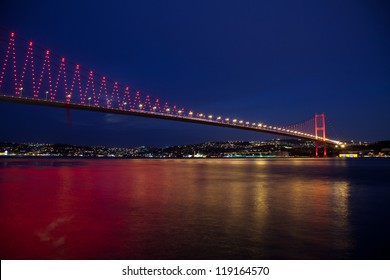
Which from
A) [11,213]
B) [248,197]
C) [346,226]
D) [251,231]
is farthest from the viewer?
[248,197]

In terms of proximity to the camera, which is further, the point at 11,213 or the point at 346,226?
the point at 11,213

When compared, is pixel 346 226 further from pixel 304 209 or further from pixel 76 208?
pixel 76 208

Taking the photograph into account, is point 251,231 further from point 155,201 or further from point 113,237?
point 155,201

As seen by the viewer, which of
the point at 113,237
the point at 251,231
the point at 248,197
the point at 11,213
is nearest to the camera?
the point at 113,237

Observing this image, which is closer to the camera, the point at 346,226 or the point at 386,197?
the point at 346,226
